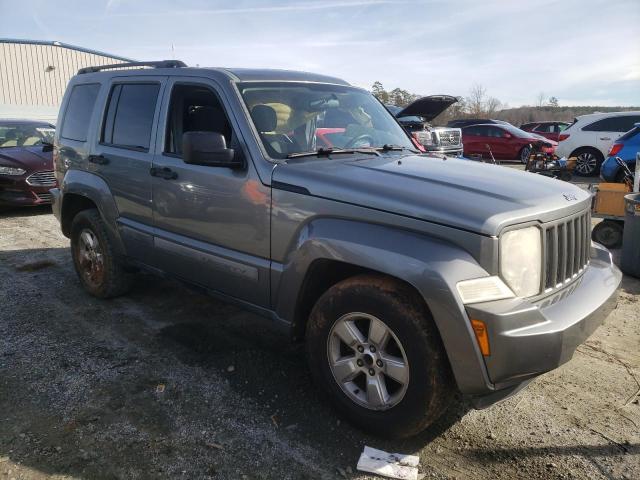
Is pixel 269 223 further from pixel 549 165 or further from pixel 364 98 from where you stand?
pixel 549 165

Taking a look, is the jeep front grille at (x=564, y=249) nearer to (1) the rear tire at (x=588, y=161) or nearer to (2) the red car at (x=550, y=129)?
(1) the rear tire at (x=588, y=161)

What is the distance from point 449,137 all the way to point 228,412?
32.5 ft

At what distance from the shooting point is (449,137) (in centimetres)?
1156

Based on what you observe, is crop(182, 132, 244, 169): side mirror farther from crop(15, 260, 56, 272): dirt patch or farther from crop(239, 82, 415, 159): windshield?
crop(15, 260, 56, 272): dirt patch

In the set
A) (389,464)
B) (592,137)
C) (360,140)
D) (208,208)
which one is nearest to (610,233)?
(360,140)

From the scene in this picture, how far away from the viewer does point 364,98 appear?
13.7ft

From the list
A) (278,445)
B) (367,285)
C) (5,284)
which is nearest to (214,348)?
(278,445)

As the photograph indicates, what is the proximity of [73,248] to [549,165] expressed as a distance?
421 inches

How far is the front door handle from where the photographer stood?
3.61 m

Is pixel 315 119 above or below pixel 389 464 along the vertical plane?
above

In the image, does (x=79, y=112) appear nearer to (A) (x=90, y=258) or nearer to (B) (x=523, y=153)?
(A) (x=90, y=258)

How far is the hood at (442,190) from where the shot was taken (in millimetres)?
2395

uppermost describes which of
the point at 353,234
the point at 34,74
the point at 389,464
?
the point at 34,74

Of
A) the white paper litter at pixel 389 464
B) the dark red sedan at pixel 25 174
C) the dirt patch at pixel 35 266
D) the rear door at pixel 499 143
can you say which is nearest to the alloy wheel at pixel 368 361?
the white paper litter at pixel 389 464
